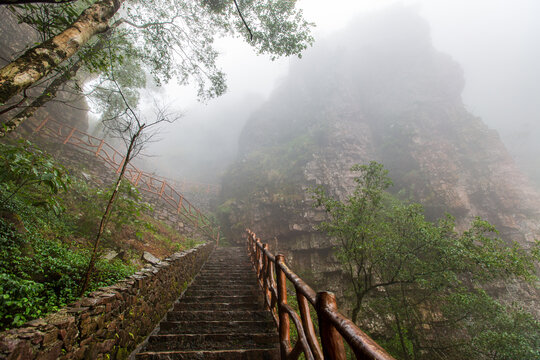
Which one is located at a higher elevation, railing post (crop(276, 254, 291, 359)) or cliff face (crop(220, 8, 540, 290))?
cliff face (crop(220, 8, 540, 290))

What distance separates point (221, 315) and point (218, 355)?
1047 millimetres

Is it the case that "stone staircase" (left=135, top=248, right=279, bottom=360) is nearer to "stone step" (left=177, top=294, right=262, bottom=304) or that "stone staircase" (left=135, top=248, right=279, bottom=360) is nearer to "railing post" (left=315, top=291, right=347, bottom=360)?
"stone step" (left=177, top=294, right=262, bottom=304)

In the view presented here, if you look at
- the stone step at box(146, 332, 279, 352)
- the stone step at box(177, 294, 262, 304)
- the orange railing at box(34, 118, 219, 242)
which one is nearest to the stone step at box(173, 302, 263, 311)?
the stone step at box(177, 294, 262, 304)

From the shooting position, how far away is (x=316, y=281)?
12.5m

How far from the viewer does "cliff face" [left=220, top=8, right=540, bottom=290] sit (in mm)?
15654

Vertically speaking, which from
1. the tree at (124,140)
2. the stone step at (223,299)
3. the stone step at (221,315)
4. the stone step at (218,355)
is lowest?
the stone step at (218,355)

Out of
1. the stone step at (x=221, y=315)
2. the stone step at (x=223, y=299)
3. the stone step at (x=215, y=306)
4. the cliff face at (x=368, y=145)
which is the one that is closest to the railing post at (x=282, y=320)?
the stone step at (x=221, y=315)

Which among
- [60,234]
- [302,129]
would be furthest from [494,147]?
[60,234]

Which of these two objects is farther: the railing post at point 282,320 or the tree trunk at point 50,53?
the tree trunk at point 50,53

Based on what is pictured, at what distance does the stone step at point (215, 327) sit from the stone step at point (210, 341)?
0.68 ft

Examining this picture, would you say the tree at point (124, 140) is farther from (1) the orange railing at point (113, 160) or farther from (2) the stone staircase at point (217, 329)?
(1) the orange railing at point (113, 160)

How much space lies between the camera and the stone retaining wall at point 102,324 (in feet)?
5.32

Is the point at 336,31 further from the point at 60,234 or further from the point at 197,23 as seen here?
the point at 60,234

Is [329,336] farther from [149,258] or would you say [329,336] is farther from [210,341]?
[149,258]
